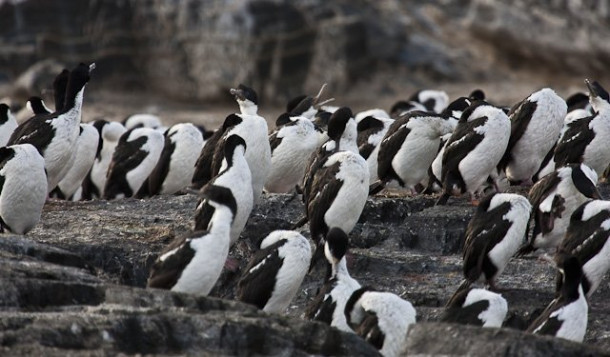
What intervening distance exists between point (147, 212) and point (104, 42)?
19.1m

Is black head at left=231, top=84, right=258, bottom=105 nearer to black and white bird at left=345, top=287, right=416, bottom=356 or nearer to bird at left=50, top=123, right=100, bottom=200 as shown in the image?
bird at left=50, top=123, right=100, bottom=200

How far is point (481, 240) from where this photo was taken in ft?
44.2

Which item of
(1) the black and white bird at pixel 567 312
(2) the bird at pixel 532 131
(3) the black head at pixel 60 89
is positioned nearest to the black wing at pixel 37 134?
(3) the black head at pixel 60 89

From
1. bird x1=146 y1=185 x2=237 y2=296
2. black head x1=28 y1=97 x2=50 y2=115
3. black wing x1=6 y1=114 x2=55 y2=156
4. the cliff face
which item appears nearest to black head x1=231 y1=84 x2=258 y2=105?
black wing x1=6 y1=114 x2=55 y2=156

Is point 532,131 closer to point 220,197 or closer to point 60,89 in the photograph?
point 220,197

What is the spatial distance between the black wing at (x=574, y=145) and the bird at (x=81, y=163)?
607 cm

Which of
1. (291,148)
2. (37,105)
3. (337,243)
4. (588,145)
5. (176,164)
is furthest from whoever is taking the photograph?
(37,105)

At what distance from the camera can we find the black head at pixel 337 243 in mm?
13023

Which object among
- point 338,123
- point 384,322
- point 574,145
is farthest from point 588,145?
point 384,322

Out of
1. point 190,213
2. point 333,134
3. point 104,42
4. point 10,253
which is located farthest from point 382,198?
point 104,42

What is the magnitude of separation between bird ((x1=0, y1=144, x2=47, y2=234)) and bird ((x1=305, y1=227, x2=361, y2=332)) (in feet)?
10.2

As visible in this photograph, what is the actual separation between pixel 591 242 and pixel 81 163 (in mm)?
8167

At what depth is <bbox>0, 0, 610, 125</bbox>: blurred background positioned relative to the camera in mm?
32562

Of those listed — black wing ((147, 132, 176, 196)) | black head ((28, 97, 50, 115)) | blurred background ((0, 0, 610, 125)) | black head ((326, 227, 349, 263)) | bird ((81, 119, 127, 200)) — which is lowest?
blurred background ((0, 0, 610, 125))
